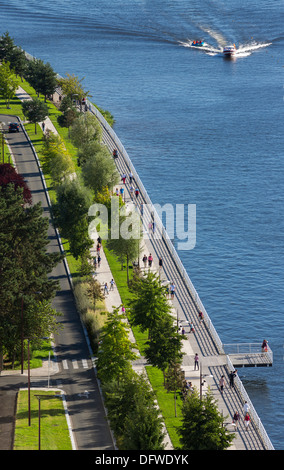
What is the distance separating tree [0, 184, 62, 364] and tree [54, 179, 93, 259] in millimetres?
13742

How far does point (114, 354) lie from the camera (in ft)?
255

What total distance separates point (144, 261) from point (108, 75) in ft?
328

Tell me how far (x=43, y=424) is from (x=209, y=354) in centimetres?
1987

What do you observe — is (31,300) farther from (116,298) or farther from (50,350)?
(116,298)

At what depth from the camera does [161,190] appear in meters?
140

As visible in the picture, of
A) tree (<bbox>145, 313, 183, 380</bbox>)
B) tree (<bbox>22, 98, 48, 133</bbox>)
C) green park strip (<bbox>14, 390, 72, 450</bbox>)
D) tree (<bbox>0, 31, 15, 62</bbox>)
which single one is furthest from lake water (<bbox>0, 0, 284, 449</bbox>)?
tree (<bbox>0, 31, 15, 62</bbox>)

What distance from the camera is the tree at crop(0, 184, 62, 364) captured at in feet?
267

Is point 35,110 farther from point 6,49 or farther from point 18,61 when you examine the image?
point 6,49

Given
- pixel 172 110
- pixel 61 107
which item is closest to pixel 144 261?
pixel 61 107

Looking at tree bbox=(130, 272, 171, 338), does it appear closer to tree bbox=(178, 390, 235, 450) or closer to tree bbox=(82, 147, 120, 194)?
tree bbox=(178, 390, 235, 450)

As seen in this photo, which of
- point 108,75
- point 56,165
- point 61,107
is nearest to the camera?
point 56,165

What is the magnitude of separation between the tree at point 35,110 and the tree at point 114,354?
71264 mm

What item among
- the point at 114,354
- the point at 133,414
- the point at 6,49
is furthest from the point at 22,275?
the point at 6,49
